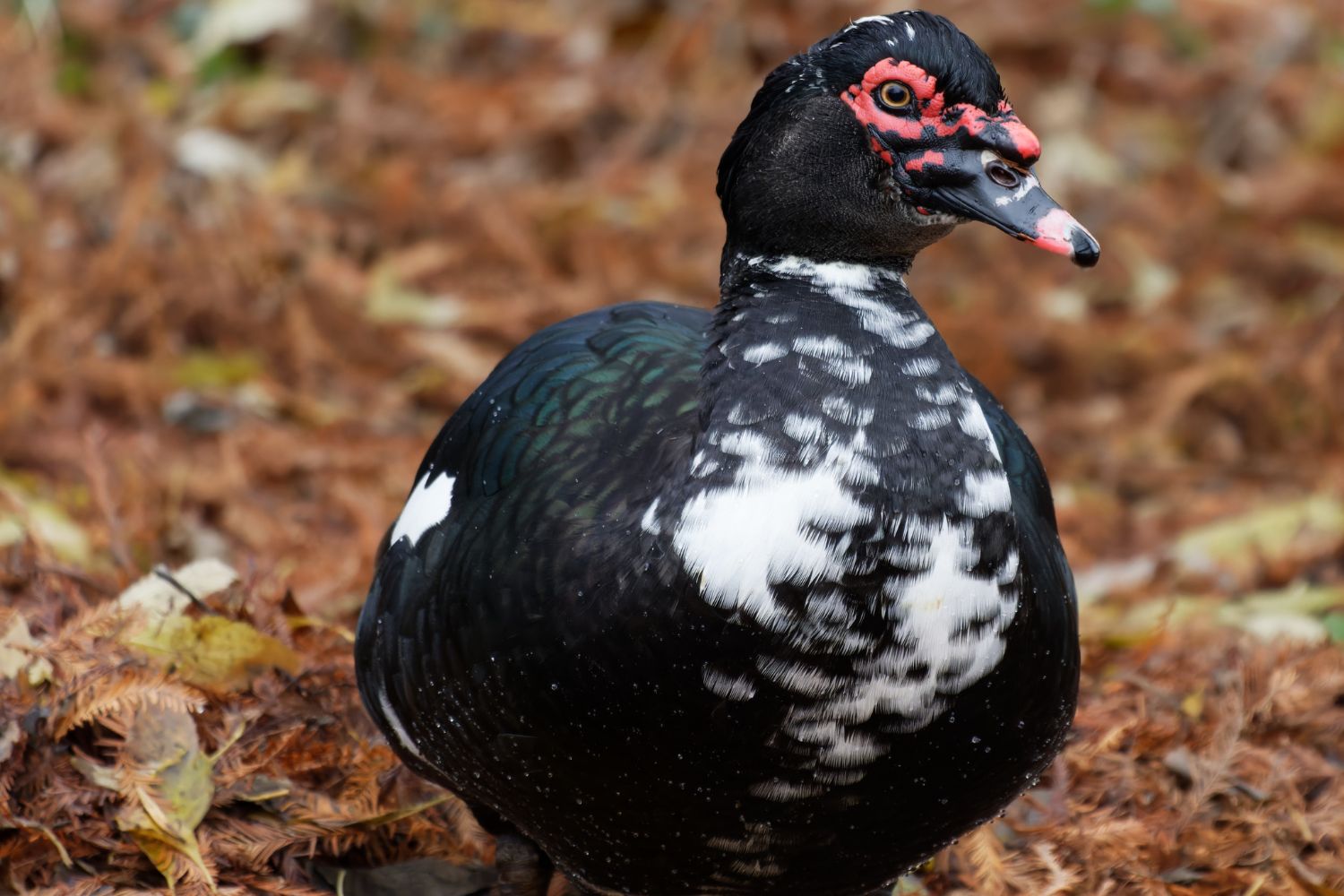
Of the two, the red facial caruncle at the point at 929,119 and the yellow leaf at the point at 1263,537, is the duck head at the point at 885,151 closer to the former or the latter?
the red facial caruncle at the point at 929,119

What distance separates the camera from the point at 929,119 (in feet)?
9.75

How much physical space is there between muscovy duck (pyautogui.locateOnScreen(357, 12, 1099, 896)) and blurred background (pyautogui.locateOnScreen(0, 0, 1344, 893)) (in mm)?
1350

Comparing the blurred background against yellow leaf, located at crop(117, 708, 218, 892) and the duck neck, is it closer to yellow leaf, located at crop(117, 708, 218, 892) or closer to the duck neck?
yellow leaf, located at crop(117, 708, 218, 892)

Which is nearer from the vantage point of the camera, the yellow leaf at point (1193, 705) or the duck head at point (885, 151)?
the duck head at point (885, 151)

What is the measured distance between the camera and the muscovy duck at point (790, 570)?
274cm

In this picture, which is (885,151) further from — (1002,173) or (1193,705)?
(1193,705)

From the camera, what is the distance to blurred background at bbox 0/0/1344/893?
18.1 feet

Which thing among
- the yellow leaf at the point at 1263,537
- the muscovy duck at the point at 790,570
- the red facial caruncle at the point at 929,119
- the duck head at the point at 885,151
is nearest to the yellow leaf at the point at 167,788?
the muscovy duck at the point at 790,570

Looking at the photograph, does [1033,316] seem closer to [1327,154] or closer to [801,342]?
[1327,154]

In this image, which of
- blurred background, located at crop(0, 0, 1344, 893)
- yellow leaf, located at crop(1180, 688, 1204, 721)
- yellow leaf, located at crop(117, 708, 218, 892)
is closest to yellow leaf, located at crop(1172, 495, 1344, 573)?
blurred background, located at crop(0, 0, 1344, 893)

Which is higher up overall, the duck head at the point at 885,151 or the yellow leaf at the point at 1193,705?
the duck head at the point at 885,151

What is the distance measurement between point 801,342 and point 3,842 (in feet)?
6.34

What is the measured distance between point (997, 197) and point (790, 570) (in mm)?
749

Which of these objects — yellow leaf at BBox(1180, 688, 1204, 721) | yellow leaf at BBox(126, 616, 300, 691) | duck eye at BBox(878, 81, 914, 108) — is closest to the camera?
duck eye at BBox(878, 81, 914, 108)
